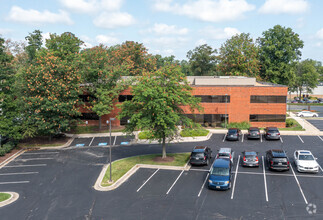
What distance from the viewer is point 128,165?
28.2m

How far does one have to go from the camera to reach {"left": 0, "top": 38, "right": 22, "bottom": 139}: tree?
3459cm

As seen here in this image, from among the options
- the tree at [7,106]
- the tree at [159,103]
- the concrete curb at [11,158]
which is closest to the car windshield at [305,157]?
the tree at [159,103]

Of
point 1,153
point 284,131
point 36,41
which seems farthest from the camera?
point 36,41

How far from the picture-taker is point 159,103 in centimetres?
2742

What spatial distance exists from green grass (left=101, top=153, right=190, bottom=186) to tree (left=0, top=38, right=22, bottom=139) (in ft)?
51.9

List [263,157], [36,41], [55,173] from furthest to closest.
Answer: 1. [36,41]
2. [263,157]
3. [55,173]

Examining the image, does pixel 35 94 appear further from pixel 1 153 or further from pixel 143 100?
pixel 143 100

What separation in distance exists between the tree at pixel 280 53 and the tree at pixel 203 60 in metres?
17.6

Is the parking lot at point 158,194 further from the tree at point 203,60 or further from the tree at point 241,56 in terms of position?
the tree at point 203,60

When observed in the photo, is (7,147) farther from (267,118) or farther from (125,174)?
(267,118)

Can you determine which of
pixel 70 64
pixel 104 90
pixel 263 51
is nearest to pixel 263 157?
pixel 104 90

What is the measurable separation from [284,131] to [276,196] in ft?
82.2

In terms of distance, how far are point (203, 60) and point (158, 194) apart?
67.8 meters

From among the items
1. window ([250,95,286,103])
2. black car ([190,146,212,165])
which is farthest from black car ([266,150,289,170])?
window ([250,95,286,103])
